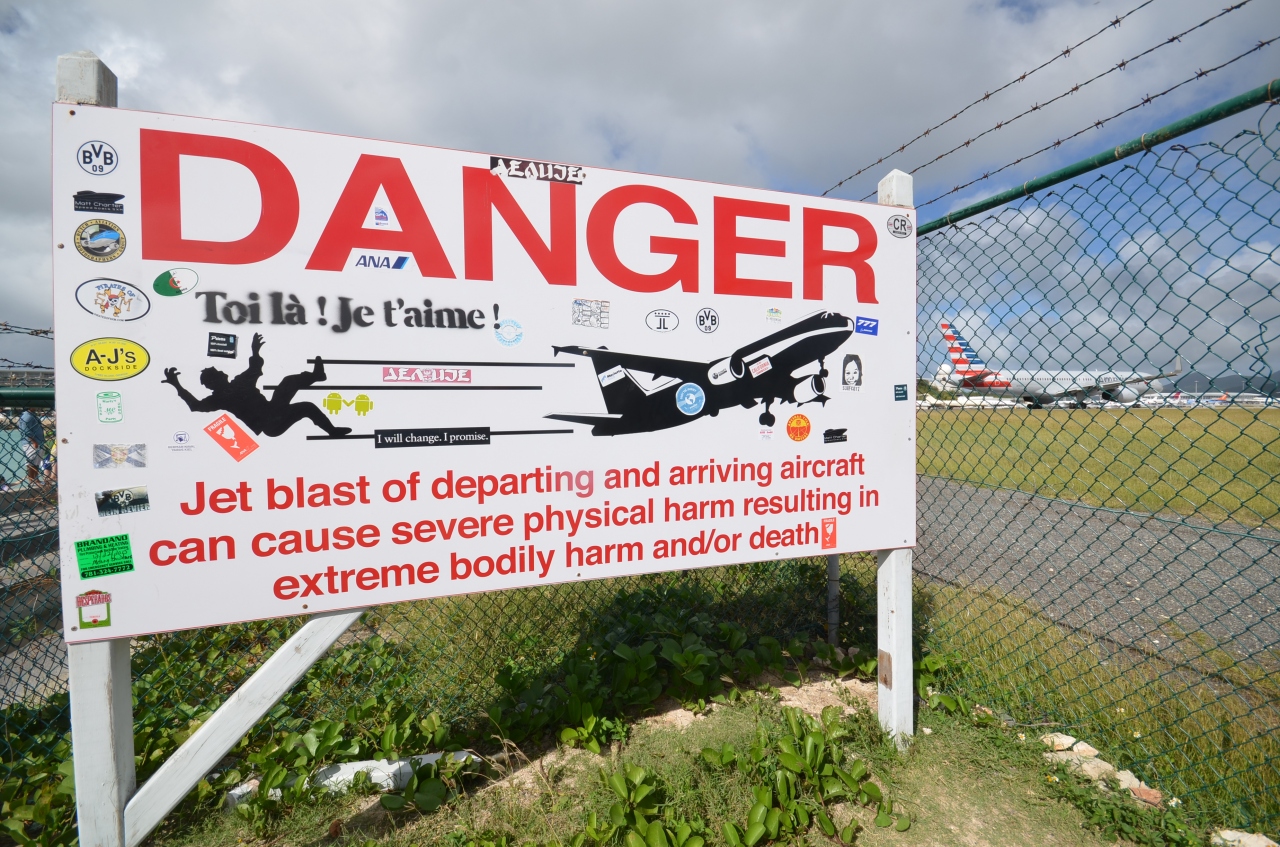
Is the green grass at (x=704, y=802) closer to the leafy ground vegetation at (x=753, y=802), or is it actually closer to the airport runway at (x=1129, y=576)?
the leafy ground vegetation at (x=753, y=802)

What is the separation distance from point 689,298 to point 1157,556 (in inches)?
267

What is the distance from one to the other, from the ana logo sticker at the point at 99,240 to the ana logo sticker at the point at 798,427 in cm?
239

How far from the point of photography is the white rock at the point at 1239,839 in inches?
78.3

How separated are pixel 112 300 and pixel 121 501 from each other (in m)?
0.61

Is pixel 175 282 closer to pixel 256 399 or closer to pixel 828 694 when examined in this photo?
pixel 256 399

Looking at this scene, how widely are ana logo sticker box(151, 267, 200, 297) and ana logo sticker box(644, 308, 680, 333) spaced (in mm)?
1505

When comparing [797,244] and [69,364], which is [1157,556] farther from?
[69,364]

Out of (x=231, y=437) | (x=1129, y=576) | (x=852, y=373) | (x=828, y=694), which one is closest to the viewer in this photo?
(x=231, y=437)

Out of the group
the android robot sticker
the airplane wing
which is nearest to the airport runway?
the airplane wing

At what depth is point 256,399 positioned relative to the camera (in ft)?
6.16

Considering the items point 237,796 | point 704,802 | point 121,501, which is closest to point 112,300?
point 121,501

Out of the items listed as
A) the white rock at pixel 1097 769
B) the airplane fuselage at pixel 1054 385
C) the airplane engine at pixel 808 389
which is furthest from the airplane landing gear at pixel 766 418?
the white rock at pixel 1097 769

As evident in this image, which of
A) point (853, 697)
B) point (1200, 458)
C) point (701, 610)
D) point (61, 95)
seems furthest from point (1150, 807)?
point (1200, 458)

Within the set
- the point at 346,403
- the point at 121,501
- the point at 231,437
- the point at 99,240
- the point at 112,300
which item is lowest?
the point at 121,501
